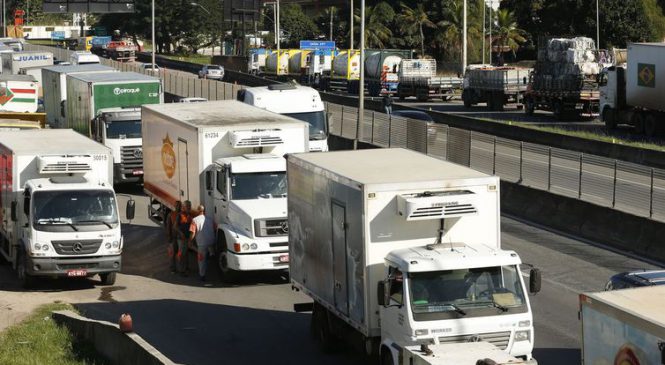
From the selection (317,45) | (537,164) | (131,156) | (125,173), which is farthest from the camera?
(317,45)

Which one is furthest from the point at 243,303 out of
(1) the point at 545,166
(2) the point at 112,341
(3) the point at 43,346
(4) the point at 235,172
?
(1) the point at 545,166

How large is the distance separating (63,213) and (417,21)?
3922 inches

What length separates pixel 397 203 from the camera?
16.6 m

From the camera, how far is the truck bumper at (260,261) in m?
24.2

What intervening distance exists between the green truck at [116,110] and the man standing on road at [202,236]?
40.8 ft

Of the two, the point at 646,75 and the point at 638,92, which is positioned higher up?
the point at 646,75

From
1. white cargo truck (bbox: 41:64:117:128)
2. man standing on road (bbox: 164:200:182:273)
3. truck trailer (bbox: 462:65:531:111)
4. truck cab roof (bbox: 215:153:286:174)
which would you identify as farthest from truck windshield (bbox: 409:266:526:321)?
truck trailer (bbox: 462:65:531:111)

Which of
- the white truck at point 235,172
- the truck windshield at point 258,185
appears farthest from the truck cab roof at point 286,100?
the truck windshield at point 258,185

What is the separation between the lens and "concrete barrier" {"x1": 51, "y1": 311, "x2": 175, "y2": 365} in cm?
1705

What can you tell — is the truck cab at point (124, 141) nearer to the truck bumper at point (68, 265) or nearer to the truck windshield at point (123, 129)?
the truck windshield at point (123, 129)

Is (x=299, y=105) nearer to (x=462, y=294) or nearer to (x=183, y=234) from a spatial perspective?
(x=183, y=234)

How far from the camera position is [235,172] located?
987 inches

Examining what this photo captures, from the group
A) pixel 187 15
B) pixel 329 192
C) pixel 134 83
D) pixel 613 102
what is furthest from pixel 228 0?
pixel 329 192

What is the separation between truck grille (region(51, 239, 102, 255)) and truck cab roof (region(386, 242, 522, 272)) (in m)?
9.57
